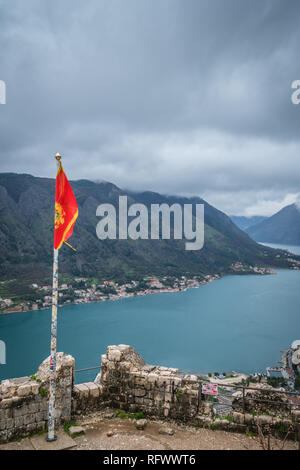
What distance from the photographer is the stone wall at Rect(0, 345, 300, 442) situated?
6.04m

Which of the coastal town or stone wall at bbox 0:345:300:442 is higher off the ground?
stone wall at bbox 0:345:300:442

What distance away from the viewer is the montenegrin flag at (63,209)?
6.20 meters

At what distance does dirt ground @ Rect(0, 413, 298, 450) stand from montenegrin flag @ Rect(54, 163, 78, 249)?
3.68 m

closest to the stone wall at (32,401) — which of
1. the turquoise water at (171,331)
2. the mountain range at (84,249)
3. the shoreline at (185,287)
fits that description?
the turquoise water at (171,331)

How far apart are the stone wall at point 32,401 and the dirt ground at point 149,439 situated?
0.24m

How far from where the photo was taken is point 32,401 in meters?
6.13

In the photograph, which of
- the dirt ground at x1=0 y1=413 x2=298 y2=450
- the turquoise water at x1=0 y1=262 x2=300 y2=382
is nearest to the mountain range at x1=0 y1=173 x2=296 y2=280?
the turquoise water at x1=0 y1=262 x2=300 y2=382

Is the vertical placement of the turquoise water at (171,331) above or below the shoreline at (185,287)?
below

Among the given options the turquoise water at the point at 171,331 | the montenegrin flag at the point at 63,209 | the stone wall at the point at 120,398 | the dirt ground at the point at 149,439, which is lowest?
the turquoise water at the point at 171,331

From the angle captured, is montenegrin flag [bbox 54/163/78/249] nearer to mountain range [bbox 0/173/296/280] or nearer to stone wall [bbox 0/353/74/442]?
stone wall [bbox 0/353/74/442]

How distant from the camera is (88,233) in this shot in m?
136

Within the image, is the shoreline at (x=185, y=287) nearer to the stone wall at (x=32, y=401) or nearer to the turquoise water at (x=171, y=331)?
the turquoise water at (x=171, y=331)

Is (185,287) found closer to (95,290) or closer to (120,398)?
(95,290)
